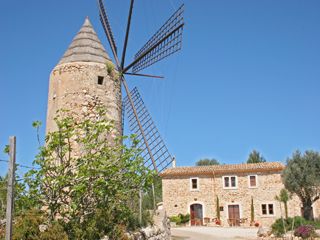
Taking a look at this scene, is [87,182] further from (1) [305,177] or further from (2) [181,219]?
(2) [181,219]

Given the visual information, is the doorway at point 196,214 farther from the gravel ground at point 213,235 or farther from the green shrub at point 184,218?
the gravel ground at point 213,235

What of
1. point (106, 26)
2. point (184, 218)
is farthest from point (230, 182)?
point (106, 26)

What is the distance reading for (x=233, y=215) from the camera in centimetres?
2292

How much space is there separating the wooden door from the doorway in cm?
194

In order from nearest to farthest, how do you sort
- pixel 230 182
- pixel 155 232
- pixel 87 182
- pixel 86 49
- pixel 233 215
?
pixel 87 182
pixel 155 232
pixel 86 49
pixel 233 215
pixel 230 182

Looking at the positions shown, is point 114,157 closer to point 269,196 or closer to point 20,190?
point 20,190

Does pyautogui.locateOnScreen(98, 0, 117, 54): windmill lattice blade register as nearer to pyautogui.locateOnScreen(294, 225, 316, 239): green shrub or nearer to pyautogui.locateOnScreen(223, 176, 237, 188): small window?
pyautogui.locateOnScreen(294, 225, 316, 239): green shrub

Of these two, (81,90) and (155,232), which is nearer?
(81,90)

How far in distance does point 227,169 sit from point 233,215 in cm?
307

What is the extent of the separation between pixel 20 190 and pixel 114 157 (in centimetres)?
149

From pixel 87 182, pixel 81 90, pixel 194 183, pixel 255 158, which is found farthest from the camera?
pixel 255 158

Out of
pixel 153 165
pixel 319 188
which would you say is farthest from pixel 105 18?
pixel 319 188

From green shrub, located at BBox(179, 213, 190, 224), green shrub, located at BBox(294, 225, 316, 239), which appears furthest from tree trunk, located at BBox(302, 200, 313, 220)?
green shrub, located at BBox(179, 213, 190, 224)

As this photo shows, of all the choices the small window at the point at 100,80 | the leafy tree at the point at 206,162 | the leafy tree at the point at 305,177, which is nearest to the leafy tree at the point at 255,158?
the leafy tree at the point at 206,162
